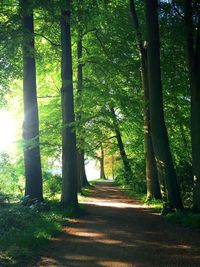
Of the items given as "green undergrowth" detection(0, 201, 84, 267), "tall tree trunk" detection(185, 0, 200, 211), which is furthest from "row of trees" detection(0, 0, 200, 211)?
"green undergrowth" detection(0, 201, 84, 267)

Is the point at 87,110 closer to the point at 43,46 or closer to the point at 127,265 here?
the point at 43,46

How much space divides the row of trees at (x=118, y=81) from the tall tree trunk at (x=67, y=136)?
4cm

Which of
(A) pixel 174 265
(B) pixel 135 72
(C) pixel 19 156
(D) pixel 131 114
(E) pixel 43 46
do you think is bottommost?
(A) pixel 174 265

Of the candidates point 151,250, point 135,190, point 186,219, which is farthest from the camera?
point 135,190

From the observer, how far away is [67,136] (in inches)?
610

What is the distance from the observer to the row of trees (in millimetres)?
14398

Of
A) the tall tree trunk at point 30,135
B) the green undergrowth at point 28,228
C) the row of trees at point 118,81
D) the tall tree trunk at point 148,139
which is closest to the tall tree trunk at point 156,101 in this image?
the row of trees at point 118,81

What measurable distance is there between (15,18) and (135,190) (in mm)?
16065

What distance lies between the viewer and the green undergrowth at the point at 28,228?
7.52 m

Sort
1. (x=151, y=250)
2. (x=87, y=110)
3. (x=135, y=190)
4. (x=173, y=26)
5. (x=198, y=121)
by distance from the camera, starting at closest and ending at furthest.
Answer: (x=151, y=250) → (x=198, y=121) → (x=173, y=26) → (x=87, y=110) → (x=135, y=190)

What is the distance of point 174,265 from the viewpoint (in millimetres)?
7301

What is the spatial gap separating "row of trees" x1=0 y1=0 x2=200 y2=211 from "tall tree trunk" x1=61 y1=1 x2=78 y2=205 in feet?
0.12

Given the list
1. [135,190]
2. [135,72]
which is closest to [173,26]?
[135,72]

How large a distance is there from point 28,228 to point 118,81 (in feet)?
43.2
